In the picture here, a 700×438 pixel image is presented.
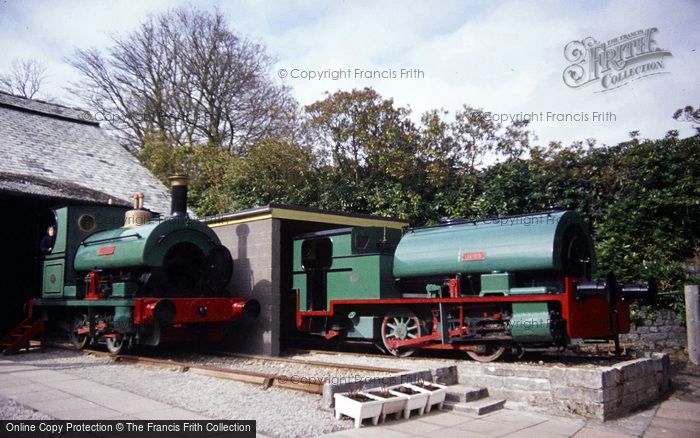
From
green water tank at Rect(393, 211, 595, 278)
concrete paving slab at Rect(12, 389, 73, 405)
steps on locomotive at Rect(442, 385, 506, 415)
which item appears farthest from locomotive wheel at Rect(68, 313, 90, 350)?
steps on locomotive at Rect(442, 385, 506, 415)

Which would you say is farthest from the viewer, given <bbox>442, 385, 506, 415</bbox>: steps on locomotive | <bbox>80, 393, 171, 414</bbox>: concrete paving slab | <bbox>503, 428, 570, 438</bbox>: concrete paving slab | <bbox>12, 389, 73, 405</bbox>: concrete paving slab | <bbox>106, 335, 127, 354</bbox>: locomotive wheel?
<bbox>106, 335, 127, 354</bbox>: locomotive wheel

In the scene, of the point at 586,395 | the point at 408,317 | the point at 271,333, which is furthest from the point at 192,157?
the point at 586,395

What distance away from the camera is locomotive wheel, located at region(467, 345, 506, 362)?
9109mm

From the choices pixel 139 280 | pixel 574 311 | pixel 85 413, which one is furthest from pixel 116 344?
pixel 574 311

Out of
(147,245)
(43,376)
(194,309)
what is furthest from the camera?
(194,309)

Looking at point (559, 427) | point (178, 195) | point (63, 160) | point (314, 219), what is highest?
point (63, 160)

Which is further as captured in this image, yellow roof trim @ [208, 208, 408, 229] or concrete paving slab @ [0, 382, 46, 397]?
yellow roof trim @ [208, 208, 408, 229]

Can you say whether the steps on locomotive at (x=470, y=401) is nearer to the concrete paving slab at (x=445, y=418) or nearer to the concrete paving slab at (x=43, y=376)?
the concrete paving slab at (x=445, y=418)

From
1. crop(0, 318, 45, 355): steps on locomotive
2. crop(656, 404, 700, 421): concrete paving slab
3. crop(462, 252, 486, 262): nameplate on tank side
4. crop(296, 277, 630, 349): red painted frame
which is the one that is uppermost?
crop(462, 252, 486, 262): nameplate on tank side

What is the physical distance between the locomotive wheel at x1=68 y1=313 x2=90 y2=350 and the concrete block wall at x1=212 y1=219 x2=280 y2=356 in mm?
2763

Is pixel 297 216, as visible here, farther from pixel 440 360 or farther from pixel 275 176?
pixel 275 176

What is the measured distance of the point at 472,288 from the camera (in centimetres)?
965

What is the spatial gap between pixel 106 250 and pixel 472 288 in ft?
22.1

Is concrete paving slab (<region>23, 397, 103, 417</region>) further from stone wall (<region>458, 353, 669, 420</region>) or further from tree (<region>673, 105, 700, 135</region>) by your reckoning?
tree (<region>673, 105, 700, 135</region>)
